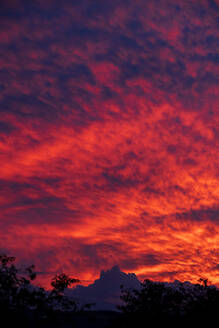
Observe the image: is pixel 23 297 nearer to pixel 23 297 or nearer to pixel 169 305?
pixel 23 297

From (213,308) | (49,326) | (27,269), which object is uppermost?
(27,269)

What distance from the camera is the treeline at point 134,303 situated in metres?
29.8

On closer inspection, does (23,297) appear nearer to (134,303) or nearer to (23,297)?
(23,297)

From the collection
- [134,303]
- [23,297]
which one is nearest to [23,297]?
[23,297]

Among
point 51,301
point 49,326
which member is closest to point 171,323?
point 51,301

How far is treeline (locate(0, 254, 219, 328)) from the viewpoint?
29781 mm

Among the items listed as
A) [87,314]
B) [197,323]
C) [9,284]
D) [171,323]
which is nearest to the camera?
[9,284]

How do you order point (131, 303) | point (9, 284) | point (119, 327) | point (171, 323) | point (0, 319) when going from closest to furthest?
point (0, 319), point (9, 284), point (171, 323), point (119, 327), point (131, 303)

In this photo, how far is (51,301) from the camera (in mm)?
33156

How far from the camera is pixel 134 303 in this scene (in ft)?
140

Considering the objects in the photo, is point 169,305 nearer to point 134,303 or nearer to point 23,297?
point 134,303

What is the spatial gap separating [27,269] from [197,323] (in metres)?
16.4

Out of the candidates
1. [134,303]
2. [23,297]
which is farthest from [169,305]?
[23,297]

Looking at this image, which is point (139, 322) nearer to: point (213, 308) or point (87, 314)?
point (213, 308)
